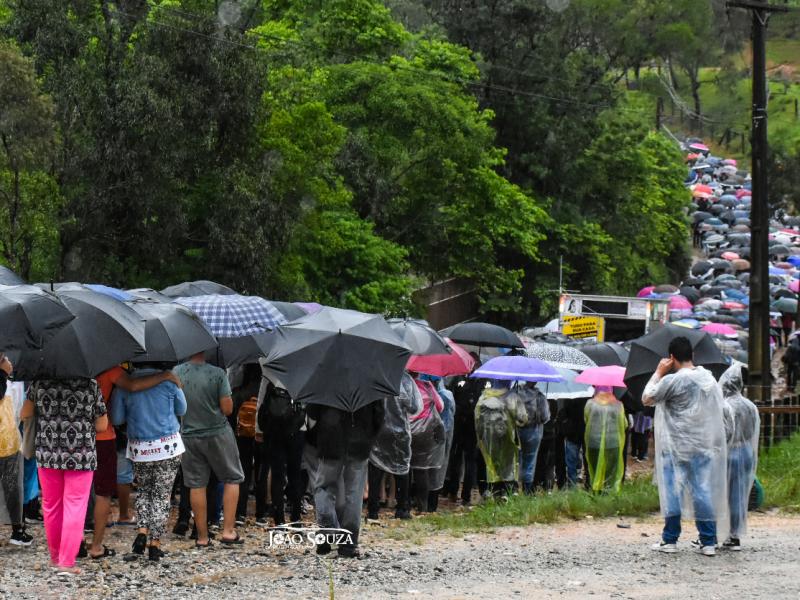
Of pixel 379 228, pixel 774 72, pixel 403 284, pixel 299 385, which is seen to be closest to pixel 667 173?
pixel 379 228

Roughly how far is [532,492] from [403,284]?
1845 cm

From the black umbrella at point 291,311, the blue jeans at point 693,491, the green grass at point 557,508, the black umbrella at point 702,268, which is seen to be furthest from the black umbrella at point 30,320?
the black umbrella at point 702,268

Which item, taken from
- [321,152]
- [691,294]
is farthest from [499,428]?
[691,294]

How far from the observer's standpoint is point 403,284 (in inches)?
1280

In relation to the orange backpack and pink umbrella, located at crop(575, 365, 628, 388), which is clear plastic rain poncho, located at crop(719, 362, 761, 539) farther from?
the orange backpack

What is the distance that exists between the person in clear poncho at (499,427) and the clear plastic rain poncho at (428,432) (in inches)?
19.8

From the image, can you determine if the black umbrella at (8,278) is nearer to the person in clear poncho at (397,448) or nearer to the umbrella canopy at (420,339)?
the umbrella canopy at (420,339)

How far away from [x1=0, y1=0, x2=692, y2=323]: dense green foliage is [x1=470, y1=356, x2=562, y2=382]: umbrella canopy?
36.2 feet

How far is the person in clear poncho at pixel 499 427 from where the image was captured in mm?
13555

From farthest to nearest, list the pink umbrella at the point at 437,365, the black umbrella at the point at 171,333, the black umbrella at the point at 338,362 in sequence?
the pink umbrella at the point at 437,365 → the black umbrella at the point at 171,333 → the black umbrella at the point at 338,362

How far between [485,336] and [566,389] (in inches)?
49.0

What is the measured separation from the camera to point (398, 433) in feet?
40.9
